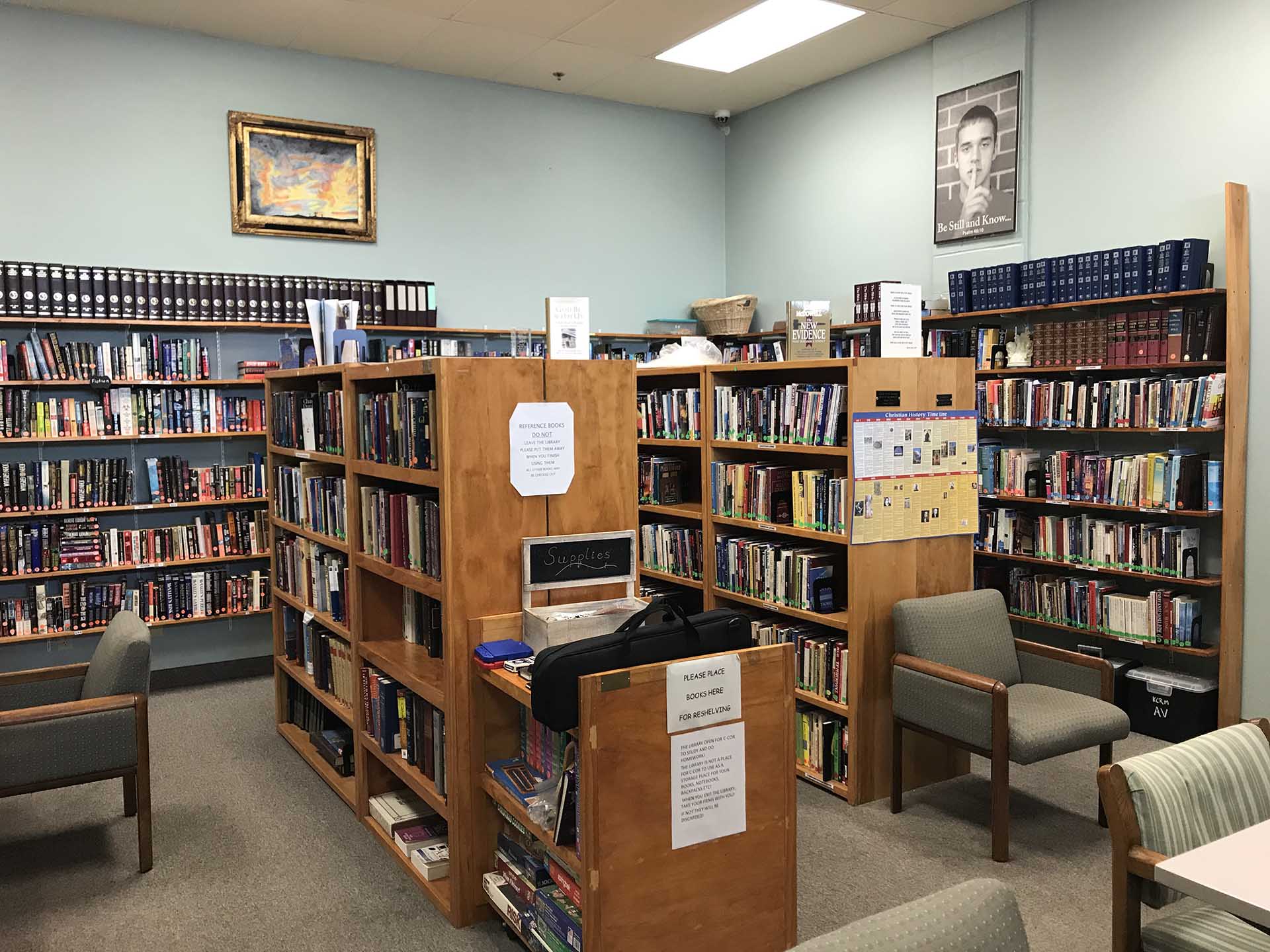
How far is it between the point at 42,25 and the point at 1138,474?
244 inches

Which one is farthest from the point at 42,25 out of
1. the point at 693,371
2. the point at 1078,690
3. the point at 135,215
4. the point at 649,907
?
the point at 1078,690

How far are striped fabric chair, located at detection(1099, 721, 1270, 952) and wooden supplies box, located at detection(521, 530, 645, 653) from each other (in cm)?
139

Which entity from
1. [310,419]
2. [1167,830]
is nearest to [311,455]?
[310,419]

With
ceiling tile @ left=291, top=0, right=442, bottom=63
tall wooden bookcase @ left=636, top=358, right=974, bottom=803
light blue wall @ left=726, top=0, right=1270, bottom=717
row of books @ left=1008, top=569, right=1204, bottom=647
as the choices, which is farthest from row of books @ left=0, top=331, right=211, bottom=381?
row of books @ left=1008, top=569, right=1204, bottom=647

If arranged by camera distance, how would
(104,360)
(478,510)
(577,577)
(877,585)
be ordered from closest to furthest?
(478,510) → (577,577) → (877,585) → (104,360)

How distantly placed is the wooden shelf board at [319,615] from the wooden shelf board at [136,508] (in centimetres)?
51

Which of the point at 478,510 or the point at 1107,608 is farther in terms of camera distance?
the point at 1107,608

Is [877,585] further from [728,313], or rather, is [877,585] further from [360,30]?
[360,30]

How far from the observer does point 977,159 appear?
5.91 m

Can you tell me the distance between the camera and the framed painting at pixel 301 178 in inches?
237

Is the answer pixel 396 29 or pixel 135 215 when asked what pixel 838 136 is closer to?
pixel 396 29

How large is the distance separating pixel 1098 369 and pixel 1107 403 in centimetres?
18

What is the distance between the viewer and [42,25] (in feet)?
17.8

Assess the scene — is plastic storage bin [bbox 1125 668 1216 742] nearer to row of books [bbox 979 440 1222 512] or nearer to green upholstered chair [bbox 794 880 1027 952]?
row of books [bbox 979 440 1222 512]
